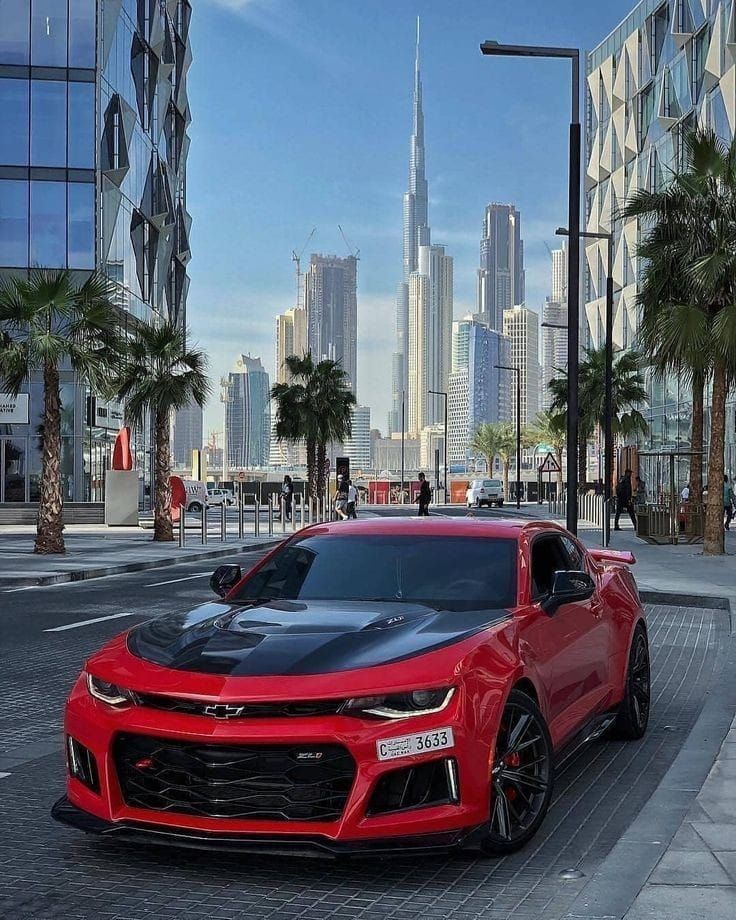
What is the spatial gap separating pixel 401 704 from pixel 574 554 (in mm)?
2812

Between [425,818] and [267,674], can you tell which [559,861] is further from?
[267,674]

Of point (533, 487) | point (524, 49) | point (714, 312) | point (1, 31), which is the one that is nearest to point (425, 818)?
point (524, 49)

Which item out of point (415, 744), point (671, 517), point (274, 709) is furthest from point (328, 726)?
point (671, 517)

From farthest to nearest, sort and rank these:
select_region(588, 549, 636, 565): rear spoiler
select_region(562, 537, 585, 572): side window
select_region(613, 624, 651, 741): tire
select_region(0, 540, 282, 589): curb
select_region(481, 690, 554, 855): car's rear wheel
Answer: select_region(0, 540, 282, 589): curb → select_region(588, 549, 636, 565): rear spoiler → select_region(613, 624, 651, 741): tire → select_region(562, 537, 585, 572): side window → select_region(481, 690, 554, 855): car's rear wheel

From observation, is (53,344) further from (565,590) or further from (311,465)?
(311,465)

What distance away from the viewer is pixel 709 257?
25.3 m

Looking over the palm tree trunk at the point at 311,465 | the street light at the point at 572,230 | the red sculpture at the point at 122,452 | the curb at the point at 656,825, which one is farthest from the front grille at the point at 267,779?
the palm tree trunk at the point at 311,465

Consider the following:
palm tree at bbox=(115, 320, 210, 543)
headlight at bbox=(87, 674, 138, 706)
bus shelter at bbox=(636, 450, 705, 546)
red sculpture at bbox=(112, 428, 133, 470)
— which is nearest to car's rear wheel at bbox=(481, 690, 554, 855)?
headlight at bbox=(87, 674, 138, 706)

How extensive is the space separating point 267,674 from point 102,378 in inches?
944

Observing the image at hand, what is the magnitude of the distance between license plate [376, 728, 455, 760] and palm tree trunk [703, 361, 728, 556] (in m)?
21.8

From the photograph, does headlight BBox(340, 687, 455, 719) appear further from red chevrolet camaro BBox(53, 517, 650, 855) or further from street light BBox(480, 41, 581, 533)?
street light BBox(480, 41, 581, 533)

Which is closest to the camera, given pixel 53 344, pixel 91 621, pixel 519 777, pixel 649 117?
pixel 519 777

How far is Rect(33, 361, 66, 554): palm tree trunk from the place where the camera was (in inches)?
1030

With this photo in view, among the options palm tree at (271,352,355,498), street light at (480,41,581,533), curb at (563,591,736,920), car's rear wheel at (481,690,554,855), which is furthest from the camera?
palm tree at (271,352,355,498)
